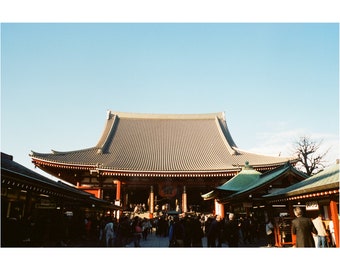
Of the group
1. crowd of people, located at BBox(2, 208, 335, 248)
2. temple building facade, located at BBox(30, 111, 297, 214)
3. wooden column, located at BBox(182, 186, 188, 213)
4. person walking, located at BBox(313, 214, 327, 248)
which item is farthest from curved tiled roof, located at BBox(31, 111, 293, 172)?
person walking, located at BBox(313, 214, 327, 248)

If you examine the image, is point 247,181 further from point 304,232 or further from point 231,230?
point 304,232

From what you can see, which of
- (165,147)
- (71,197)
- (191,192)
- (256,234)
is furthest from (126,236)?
(165,147)

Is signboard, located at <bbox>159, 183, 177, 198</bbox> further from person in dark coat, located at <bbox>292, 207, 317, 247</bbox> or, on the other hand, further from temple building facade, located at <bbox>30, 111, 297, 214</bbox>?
person in dark coat, located at <bbox>292, 207, 317, 247</bbox>

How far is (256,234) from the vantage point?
15.1m

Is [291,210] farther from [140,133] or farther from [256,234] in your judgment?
[140,133]

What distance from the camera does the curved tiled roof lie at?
2112 centimetres

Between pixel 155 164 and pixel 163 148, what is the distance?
3.87 meters

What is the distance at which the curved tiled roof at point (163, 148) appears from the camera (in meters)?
21.1

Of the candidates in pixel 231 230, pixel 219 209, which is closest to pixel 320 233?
pixel 231 230

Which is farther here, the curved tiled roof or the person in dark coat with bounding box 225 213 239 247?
the curved tiled roof

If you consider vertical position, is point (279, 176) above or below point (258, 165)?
below

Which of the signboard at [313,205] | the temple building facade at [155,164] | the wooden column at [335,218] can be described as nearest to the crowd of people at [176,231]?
the wooden column at [335,218]

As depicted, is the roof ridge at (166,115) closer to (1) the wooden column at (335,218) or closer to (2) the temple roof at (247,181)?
(2) the temple roof at (247,181)

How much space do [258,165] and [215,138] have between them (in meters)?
8.28
